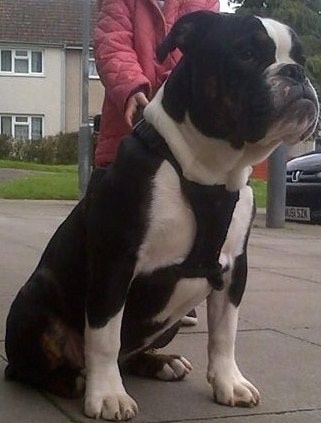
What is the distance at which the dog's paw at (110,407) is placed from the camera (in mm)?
3592

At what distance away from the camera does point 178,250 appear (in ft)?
12.0

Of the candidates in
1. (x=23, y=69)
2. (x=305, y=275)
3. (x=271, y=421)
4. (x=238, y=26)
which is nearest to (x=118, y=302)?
(x=271, y=421)

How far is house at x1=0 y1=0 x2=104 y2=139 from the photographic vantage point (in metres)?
43.5

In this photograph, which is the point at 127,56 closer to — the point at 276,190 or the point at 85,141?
the point at 276,190

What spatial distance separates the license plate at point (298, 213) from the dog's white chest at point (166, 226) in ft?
38.8

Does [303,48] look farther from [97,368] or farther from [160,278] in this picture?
[97,368]

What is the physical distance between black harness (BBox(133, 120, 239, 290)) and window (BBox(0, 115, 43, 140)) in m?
41.0

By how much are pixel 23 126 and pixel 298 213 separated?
101 feet

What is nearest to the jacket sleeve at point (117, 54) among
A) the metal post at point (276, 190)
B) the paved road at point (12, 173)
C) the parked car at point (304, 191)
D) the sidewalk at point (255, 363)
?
the sidewalk at point (255, 363)

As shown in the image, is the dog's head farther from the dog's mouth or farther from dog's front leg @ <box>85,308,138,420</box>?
dog's front leg @ <box>85,308,138,420</box>

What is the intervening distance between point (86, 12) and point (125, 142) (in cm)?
1411

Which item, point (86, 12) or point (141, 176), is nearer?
point (141, 176)

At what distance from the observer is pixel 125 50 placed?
15.0 feet

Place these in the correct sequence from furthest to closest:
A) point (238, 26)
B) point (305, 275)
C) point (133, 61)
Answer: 1. point (305, 275)
2. point (133, 61)
3. point (238, 26)
